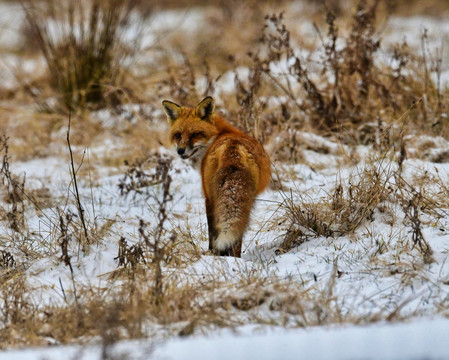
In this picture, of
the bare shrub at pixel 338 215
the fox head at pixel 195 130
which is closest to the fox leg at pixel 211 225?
the bare shrub at pixel 338 215

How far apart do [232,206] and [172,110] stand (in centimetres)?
172

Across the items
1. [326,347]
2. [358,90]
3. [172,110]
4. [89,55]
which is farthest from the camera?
[89,55]

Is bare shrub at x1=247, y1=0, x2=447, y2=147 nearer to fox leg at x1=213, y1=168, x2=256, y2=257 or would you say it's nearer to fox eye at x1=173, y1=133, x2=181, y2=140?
fox eye at x1=173, y1=133, x2=181, y2=140

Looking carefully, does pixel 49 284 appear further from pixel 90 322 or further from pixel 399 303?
pixel 399 303

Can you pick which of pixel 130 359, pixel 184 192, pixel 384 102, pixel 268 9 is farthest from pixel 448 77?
pixel 130 359

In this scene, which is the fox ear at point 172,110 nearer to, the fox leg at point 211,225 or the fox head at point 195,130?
the fox head at point 195,130

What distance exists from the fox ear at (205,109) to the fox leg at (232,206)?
1089 millimetres

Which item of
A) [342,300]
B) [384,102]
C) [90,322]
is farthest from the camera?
[384,102]

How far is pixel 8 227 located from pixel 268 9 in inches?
380

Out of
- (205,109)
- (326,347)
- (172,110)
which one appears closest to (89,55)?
(172,110)

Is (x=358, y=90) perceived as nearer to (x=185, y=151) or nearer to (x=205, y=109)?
(x=205, y=109)

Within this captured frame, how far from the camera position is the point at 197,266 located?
410cm

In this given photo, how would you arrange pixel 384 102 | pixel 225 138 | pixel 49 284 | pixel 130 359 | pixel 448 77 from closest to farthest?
pixel 130 359, pixel 49 284, pixel 225 138, pixel 384 102, pixel 448 77

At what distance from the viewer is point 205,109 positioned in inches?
200
